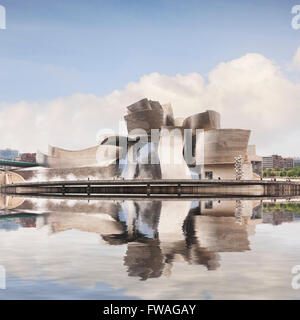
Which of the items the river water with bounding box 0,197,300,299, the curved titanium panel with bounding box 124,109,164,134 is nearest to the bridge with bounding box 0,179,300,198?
the curved titanium panel with bounding box 124,109,164,134

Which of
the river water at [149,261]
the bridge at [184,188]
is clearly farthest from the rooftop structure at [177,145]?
the river water at [149,261]

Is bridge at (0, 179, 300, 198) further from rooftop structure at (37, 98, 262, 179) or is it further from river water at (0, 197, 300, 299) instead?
river water at (0, 197, 300, 299)

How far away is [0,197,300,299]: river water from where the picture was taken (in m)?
7.56

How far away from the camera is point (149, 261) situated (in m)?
9.91

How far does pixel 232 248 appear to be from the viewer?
1177 cm

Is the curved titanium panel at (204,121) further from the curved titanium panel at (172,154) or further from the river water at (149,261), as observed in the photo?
the river water at (149,261)

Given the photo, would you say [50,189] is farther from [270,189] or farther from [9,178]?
[270,189]

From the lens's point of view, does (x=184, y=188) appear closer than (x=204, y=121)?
Yes

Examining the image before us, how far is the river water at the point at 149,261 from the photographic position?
7.56m

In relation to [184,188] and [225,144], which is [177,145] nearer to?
[225,144]

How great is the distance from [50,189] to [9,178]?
19.5 meters

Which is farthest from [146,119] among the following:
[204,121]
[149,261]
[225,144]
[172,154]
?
[149,261]

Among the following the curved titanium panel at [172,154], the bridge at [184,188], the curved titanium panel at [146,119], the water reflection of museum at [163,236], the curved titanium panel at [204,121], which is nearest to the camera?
the water reflection of museum at [163,236]
